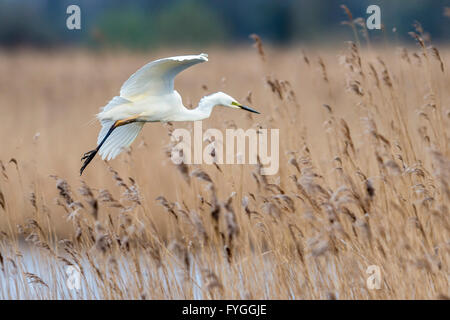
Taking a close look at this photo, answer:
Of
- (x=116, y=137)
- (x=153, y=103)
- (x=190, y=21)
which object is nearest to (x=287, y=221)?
(x=153, y=103)

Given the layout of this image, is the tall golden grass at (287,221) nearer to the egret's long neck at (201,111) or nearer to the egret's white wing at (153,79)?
the egret's long neck at (201,111)

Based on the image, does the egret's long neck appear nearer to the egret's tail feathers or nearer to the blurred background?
the egret's tail feathers

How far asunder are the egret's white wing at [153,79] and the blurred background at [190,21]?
6.33 metres

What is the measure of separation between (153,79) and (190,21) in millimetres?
12418

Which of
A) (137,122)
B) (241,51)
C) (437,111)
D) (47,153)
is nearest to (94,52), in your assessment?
(241,51)

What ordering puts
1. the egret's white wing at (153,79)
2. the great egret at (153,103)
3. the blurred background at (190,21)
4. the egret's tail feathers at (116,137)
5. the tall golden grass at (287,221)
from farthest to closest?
the blurred background at (190,21), the egret's tail feathers at (116,137), the great egret at (153,103), the egret's white wing at (153,79), the tall golden grass at (287,221)

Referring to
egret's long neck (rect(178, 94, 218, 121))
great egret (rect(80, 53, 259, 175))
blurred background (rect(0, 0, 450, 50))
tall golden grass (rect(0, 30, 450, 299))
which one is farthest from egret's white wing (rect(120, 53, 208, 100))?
blurred background (rect(0, 0, 450, 50))

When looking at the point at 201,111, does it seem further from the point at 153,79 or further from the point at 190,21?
the point at 190,21

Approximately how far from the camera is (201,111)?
4.55m

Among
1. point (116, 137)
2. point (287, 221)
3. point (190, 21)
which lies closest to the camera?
point (287, 221)

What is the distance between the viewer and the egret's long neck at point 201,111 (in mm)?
4531

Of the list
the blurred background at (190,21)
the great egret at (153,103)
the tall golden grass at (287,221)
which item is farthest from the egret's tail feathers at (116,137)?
the blurred background at (190,21)

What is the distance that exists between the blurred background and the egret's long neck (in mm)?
6458

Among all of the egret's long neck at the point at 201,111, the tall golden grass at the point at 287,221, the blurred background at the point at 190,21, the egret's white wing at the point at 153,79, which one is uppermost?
the blurred background at the point at 190,21
